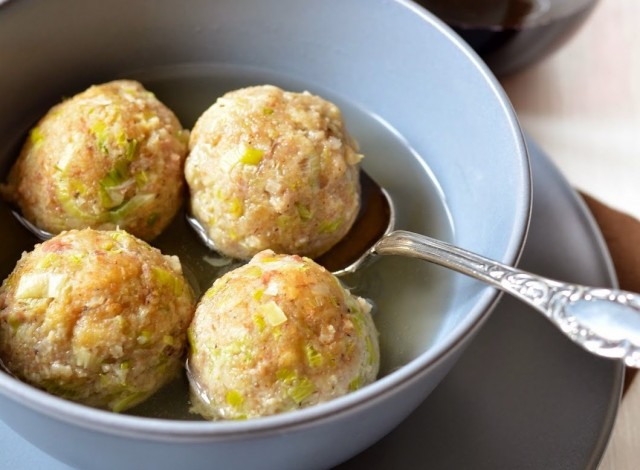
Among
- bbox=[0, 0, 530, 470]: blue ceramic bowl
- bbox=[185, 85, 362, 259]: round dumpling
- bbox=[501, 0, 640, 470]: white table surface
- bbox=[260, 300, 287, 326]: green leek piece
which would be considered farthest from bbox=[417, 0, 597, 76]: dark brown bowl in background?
bbox=[260, 300, 287, 326]: green leek piece

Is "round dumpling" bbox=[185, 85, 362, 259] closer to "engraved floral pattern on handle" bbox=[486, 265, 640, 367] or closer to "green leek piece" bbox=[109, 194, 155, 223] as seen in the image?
"green leek piece" bbox=[109, 194, 155, 223]

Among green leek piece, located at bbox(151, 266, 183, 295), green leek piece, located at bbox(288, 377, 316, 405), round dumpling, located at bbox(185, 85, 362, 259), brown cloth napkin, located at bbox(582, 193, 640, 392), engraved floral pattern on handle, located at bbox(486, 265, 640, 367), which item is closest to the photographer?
engraved floral pattern on handle, located at bbox(486, 265, 640, 367)

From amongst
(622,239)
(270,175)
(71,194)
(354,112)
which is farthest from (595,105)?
(71,194)

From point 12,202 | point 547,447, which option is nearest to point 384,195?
point 547,447

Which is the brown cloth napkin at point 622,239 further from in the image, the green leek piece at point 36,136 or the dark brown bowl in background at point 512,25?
the green leek piece at point 36,136

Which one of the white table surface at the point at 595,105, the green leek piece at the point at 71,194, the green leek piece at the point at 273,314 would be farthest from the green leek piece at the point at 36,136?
the white table surface at the point at 595,105

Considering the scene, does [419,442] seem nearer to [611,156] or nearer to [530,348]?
[530,348]
